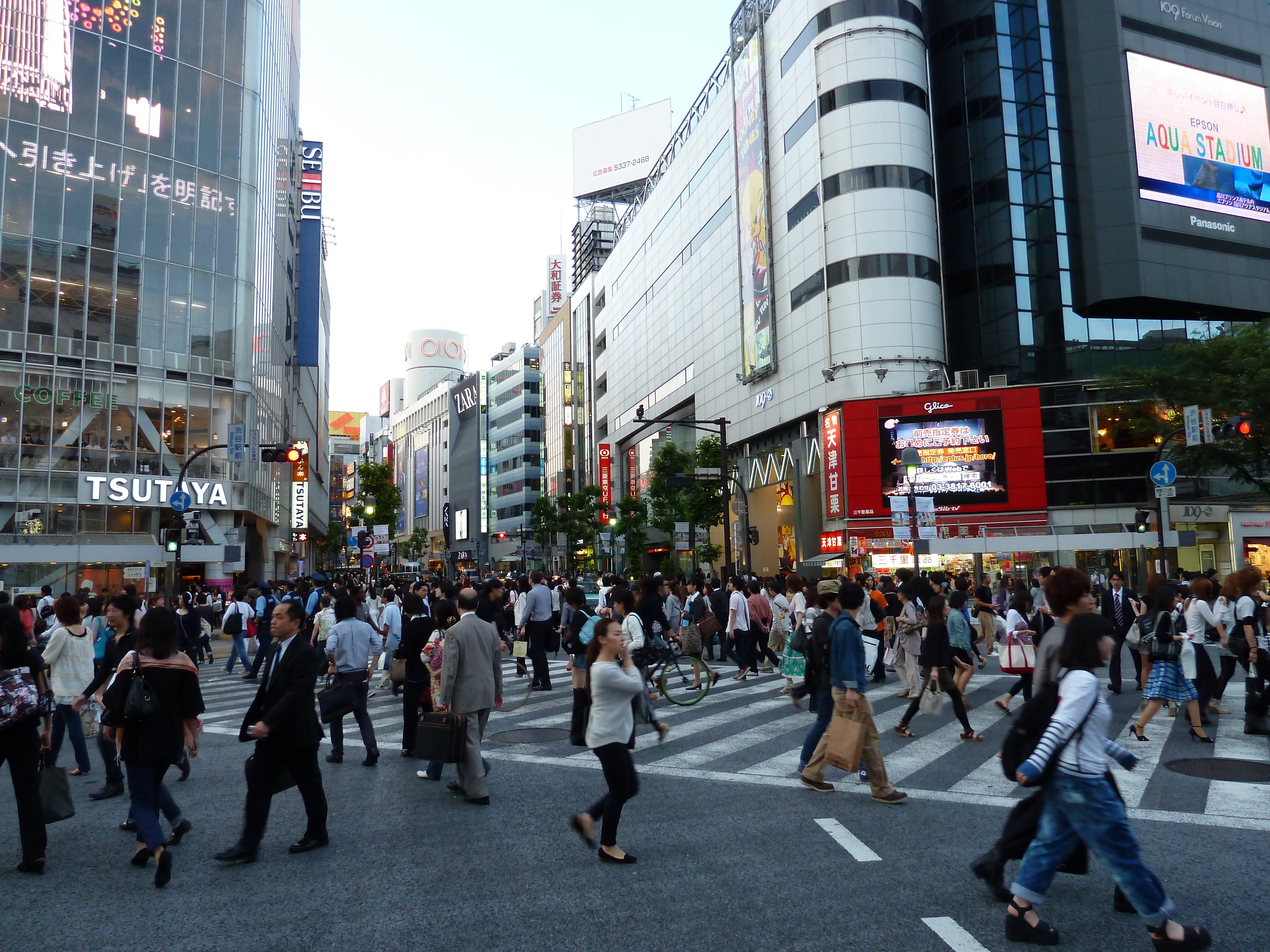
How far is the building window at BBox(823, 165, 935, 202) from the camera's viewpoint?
135ft

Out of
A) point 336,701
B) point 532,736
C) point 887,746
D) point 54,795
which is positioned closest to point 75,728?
point 336,701

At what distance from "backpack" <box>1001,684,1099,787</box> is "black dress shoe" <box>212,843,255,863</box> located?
483 cm

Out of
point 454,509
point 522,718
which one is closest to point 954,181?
point 522,718

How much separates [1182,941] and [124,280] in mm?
41205

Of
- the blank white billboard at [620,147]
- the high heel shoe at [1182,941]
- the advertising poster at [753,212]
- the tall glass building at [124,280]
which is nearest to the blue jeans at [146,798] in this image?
the high heel shoe at [1182,941]

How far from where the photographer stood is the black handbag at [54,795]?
6.03 metres

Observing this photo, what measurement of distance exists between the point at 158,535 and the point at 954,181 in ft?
130

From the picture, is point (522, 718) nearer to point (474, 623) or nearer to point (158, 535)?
point (474, 623)

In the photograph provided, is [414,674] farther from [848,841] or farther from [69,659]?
[848,841]

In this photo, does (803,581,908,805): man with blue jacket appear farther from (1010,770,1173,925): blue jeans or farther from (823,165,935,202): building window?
(823,165,935,202): building window

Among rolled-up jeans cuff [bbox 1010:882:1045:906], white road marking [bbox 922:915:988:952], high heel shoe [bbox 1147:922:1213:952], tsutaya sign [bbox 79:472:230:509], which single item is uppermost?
tsutaya sign [bbox 79:472:230:509]

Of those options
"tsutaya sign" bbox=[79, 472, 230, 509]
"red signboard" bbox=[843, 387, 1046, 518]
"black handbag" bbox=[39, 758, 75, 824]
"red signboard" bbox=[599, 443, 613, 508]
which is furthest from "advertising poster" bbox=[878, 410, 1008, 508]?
"red signboard" bbox=[599, 443, 613, 508]

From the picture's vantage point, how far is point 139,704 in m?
5.91

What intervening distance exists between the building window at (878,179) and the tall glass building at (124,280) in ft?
87.7
